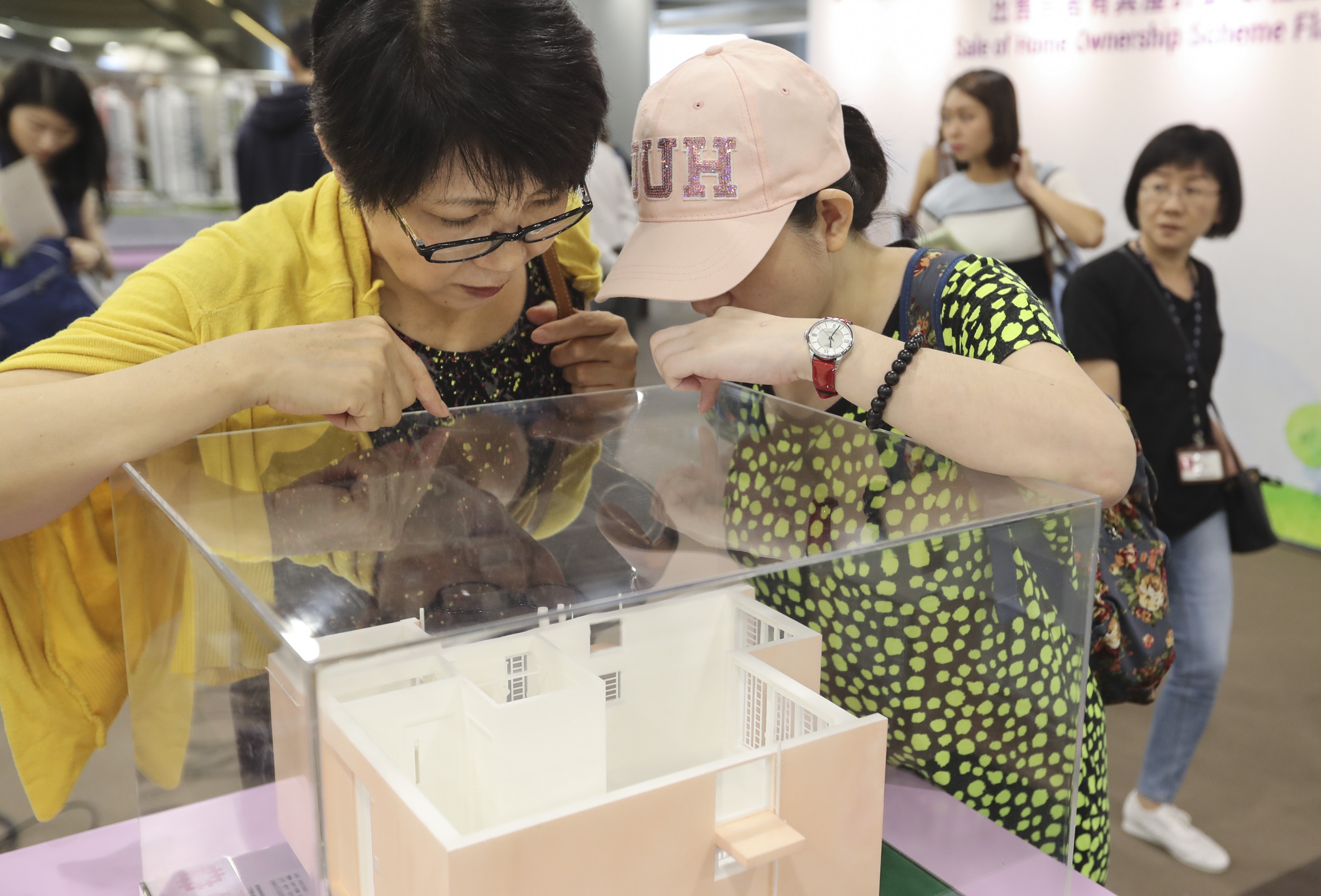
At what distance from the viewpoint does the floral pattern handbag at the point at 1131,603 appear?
3.65 feet

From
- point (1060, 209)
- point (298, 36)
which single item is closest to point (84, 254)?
point (298, 36)

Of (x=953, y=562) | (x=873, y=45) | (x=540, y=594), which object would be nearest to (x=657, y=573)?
(x=540, y=594)

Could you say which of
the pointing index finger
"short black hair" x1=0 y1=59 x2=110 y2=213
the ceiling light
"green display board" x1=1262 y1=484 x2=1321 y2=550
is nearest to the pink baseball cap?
the pointing index finger

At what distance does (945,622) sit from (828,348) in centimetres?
28

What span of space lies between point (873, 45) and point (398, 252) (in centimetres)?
419

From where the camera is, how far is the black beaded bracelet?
2.98 feet

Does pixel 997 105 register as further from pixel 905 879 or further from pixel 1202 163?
pixel 905 879

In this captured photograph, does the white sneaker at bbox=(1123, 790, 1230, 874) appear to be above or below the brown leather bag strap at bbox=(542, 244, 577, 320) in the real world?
below

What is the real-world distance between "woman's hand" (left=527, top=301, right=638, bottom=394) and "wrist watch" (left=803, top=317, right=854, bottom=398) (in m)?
0.37

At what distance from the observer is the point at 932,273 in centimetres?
106

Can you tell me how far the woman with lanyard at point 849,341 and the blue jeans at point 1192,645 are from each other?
1.39m

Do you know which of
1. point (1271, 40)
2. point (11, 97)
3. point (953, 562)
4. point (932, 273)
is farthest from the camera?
point (1271, 40)

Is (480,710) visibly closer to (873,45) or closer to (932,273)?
(932,273)

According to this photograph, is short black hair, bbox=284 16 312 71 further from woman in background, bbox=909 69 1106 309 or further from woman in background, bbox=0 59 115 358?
woman in background, bbox=909 69 1106 309
